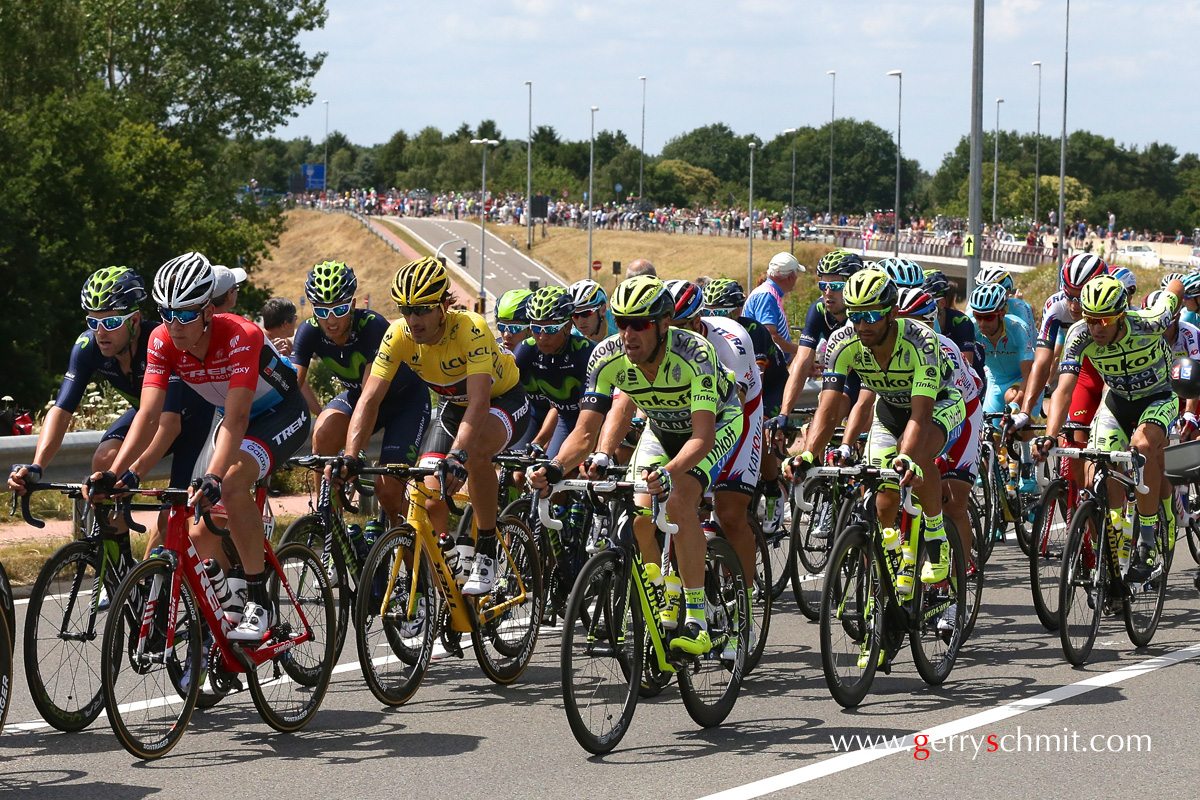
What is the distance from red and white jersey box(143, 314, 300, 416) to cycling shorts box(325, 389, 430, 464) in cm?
150

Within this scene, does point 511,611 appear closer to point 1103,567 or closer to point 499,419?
point 499,419

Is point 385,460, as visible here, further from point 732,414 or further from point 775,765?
point 775,765

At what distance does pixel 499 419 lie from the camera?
8.73m

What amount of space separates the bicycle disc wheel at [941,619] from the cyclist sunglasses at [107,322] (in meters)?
4.27

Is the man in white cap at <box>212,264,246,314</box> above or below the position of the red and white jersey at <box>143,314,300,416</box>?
above

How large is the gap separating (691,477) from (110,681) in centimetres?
262

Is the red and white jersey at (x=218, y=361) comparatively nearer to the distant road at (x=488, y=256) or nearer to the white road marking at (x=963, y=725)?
the white road marking at (x=963, y=725)

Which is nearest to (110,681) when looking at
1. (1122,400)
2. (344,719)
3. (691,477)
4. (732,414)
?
(344,719)

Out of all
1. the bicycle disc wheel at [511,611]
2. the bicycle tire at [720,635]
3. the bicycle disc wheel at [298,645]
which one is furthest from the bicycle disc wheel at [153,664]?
the bicycle tire at [720,635]

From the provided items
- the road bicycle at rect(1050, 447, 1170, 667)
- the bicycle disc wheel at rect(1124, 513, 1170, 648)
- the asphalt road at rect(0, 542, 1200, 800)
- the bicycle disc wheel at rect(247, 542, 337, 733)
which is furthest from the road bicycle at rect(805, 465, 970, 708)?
the bicycle disc wheel at rect(247, 542, 337, 733)

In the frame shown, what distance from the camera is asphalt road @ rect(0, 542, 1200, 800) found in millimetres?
6219

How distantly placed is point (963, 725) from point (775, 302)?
5457 mm

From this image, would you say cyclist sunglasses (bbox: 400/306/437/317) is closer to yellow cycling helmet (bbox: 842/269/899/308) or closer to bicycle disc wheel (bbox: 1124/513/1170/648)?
yellow cycling helmet (bbox: 842/269/899/308)

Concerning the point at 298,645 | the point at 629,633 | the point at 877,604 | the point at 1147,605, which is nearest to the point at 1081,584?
the point at 1147,605
